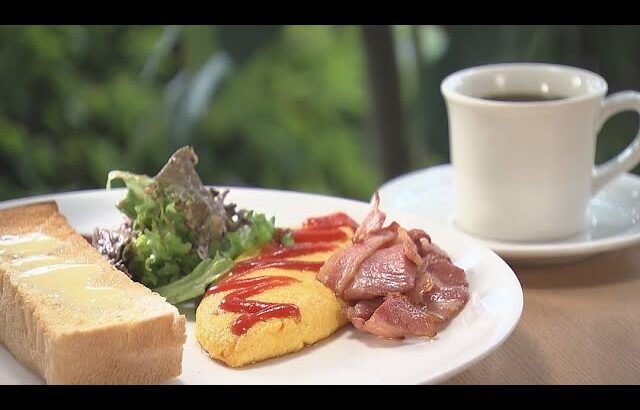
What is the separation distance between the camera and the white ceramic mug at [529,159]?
7.80 ft

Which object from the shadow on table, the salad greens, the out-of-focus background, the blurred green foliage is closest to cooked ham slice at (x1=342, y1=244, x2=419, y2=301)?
the salad greens

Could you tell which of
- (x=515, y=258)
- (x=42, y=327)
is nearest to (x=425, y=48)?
(x=515, y=258)

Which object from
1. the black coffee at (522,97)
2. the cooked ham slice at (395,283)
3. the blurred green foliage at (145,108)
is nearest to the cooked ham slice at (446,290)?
the cooked ham slice at (395,283)

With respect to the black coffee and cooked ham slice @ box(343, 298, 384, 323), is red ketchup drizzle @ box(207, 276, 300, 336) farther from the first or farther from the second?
the black coffee

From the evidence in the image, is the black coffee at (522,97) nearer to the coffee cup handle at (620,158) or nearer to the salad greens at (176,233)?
the coffee cup handle at (620,158)

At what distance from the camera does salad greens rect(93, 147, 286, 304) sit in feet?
7.08

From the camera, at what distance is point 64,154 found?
4.83 meters

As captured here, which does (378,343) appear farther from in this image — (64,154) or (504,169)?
(64,154)

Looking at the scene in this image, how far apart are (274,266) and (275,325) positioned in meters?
0.27

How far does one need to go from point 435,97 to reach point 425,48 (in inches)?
17.1

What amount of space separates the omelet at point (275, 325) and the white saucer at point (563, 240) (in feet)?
1.86

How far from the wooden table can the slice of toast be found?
0.58 meters

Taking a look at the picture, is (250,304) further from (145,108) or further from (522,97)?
(145,108)

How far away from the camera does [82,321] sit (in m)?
1.69
